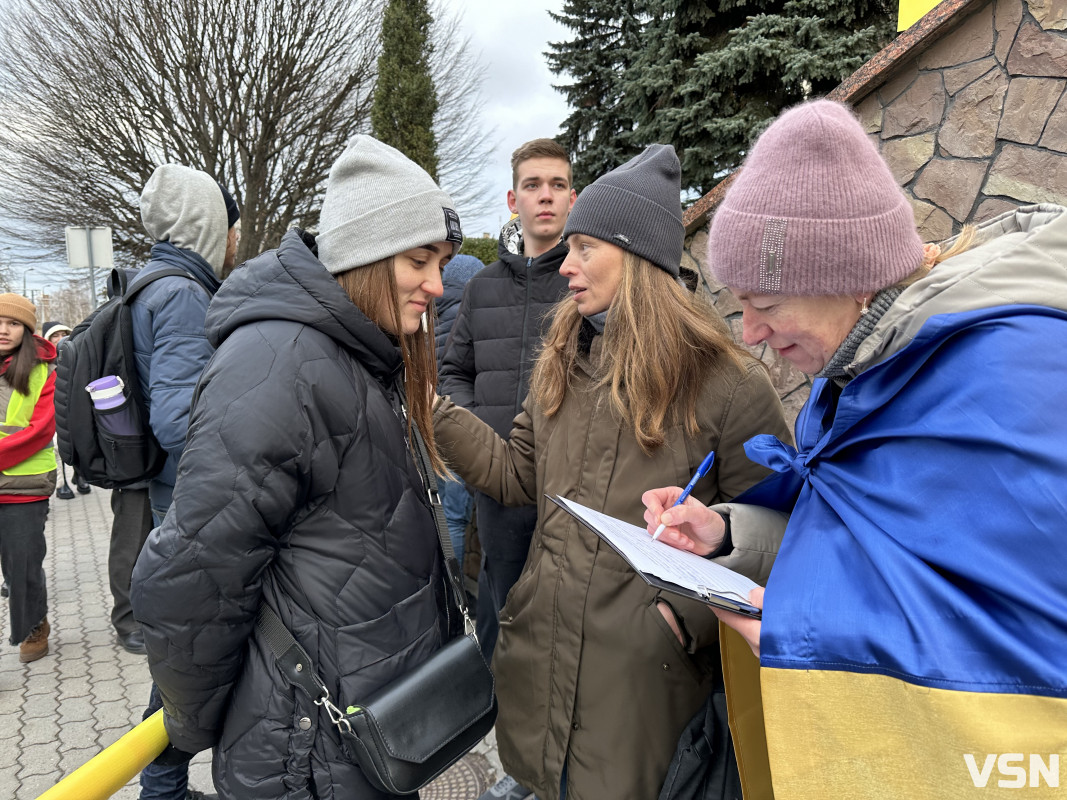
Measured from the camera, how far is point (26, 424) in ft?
13.9

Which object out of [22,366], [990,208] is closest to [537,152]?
[990,208]

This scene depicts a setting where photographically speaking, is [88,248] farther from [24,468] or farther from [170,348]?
[170,348]

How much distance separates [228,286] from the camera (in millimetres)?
1641

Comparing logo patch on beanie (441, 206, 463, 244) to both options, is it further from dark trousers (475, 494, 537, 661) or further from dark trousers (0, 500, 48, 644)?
dark trousers (0, 500, 48, 644)

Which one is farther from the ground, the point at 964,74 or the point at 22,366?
the point at 964,74

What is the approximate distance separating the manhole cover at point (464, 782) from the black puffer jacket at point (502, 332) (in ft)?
4.81

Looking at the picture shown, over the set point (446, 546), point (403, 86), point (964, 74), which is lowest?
point (446, 546)

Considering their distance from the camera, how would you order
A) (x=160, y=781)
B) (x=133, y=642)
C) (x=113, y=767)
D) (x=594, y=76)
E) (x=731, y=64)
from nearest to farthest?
(x=113, y=767) < (x=160, y=781) < (x=133, y=642) < (x=731, y=64) < (x=594, y=76)

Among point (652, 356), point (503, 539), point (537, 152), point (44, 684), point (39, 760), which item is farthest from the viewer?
point (44, 684)

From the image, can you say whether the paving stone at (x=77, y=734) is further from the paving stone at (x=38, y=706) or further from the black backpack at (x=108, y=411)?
the black backpack at (x=108, y=411)

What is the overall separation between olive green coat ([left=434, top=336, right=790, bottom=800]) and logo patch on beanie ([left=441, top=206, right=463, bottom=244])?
0.50m

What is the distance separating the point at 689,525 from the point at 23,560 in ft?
12.9

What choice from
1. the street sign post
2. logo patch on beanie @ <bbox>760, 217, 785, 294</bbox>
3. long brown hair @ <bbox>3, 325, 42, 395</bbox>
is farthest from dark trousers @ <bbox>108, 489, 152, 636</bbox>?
the street sign post

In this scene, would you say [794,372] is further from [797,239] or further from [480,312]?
[797,239]
